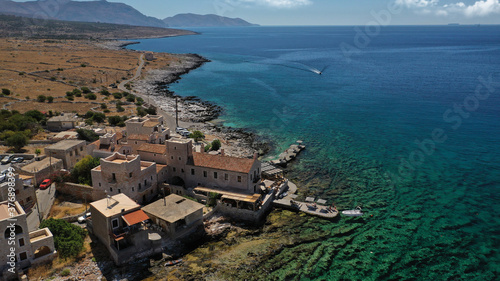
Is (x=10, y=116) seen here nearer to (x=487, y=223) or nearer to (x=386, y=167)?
(x=386, y=167)

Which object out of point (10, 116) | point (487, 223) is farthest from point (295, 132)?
point (10, 116)

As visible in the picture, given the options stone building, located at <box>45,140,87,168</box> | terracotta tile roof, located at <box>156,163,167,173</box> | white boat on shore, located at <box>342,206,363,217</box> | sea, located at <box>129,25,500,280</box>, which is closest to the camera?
sea, located at <box>129,25,500,280</box>

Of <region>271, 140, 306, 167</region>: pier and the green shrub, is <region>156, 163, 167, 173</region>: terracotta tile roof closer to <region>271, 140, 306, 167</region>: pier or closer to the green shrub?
the green shrub

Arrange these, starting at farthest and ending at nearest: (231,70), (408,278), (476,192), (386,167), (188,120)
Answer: (231,70), (188,120), (386,167), (476,192), (408,278)

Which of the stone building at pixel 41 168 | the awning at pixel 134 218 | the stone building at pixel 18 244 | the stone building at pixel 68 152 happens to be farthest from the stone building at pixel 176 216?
the stone building at pixel 68 152

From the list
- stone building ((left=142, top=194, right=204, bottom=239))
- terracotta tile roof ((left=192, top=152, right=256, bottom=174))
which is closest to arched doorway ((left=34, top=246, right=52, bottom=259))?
stone building ((left=142, top=194, right=204, bottom=239))

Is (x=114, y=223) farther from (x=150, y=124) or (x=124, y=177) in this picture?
(x=150, y=124)
